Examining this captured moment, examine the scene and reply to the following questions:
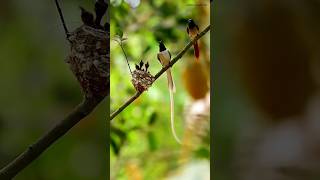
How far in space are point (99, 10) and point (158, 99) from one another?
1.66 feet

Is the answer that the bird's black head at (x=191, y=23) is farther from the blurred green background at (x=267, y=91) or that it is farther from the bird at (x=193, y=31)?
the blurred green background at (x=267, y=91)

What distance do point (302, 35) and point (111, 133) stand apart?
106cm

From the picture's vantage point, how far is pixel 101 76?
2855mm

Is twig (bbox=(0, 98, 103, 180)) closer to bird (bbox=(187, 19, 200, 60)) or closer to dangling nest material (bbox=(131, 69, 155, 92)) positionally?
dangling nest material (bbox=(131, 69, 155, 92))

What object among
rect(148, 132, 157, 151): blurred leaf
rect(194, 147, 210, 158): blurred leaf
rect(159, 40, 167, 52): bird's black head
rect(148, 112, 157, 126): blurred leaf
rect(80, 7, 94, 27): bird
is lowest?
rect(194, 147, 210, 158): blurred leaf

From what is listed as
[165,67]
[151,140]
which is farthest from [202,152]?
[165,67]

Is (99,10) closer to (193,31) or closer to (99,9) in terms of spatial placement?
(99,9)

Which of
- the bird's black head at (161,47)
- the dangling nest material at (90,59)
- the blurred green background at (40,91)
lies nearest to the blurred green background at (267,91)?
the bird's black head at (161,47)

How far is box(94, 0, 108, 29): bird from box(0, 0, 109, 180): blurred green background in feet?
0.10

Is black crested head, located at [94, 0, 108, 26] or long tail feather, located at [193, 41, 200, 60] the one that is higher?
black crested head, located at [94, 0, 108, 26]

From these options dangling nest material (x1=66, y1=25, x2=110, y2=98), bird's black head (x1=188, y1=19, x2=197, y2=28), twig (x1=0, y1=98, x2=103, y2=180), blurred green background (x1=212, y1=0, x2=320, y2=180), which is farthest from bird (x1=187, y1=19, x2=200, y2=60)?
twig (x1=0, y1=98, x2=103, y2=180)

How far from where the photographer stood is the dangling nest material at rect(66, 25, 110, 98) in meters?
2.78

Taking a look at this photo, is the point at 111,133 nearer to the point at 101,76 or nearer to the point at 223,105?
the point at 101,76

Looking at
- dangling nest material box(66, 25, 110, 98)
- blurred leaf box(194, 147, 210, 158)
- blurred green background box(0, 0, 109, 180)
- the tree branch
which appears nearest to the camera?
blurred green background box(0, 0, 109, 180)
